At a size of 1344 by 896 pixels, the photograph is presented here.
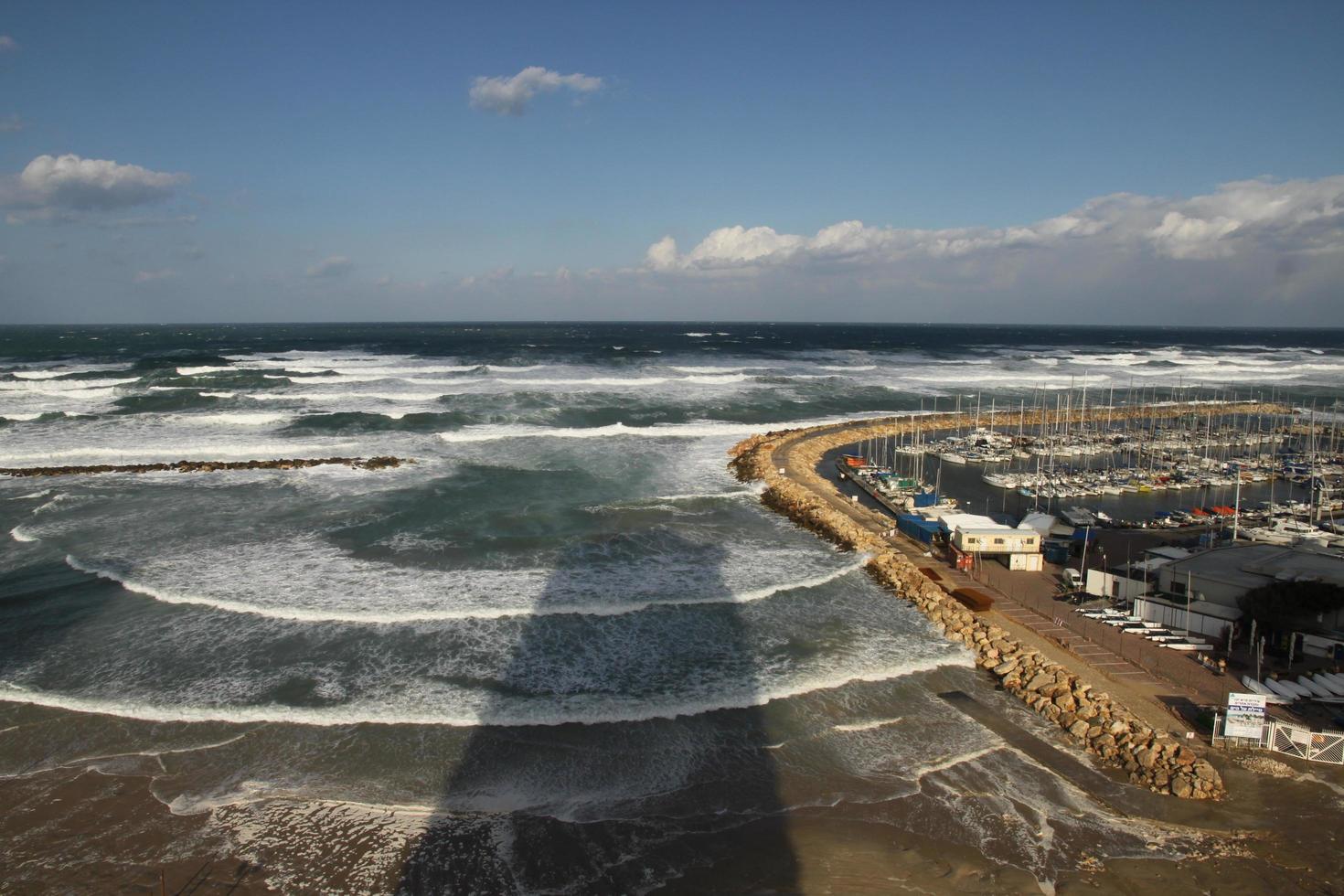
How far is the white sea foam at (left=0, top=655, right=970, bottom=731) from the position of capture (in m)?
11.3

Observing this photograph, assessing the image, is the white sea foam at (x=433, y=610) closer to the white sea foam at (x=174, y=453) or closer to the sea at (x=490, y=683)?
the sea at (x=490, y=683)

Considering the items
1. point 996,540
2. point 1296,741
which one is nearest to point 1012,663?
point 1296,741

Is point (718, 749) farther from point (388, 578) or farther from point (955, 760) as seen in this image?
point (388, 578)

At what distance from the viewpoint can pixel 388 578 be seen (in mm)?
16953

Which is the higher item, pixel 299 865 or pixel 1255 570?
pixel 1255 570

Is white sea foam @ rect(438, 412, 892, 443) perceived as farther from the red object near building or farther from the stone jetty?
the red object near building

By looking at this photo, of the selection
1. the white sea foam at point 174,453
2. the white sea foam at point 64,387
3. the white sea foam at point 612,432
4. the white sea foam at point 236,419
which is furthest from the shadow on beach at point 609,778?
the white sea foam at point 64,387

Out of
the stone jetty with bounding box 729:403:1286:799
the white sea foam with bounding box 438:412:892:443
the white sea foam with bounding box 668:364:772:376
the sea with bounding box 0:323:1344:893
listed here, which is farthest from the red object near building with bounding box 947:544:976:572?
the white sea foam with bounding box 668:364:772:376

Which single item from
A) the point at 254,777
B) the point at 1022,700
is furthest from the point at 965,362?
the point at 254,777

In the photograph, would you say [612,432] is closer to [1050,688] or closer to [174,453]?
[174,453]

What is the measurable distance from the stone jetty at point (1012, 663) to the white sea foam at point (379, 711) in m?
4.12

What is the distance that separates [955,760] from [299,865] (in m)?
8.36

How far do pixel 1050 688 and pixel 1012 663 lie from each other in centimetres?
96

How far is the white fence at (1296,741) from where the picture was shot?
10359 mm
